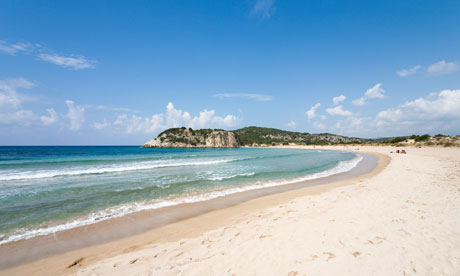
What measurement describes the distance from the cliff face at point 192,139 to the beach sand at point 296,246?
129 m

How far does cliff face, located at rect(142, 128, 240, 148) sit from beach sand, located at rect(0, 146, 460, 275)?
129238 mm

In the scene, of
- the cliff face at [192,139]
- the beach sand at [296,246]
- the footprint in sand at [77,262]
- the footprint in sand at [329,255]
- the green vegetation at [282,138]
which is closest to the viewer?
the beach sand at [296,246]

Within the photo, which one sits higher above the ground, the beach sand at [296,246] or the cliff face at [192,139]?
the cliff face at [192,139]

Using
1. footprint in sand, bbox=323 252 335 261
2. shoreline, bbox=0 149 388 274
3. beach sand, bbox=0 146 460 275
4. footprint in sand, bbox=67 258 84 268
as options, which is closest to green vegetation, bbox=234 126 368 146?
shoreline, bbox=0 149 388 274

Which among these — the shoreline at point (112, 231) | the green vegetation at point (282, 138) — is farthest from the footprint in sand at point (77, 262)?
the green vegetation at point (282, 138)

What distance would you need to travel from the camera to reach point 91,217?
311 inches

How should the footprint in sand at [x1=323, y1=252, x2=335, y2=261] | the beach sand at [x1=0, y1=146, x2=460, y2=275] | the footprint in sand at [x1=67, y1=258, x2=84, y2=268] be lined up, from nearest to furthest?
1. the beach sand at [x1=0, y1=146, x2=460, y2=275]
2. the footprint in sand at [x1=323, y1=252, x2=335, y2=261]
3. the footprint in sand at [x1=67, y1=258, x2=84, y2=268]

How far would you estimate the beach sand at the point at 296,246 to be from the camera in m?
3.64

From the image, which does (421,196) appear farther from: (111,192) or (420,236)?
(111,192)

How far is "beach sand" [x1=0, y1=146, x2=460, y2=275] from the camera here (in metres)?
3.64

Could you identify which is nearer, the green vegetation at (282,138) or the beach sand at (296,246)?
the beach sand at (296,246)

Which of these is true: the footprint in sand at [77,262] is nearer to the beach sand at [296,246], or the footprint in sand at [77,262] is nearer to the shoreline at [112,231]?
the beach sand at [296,246]

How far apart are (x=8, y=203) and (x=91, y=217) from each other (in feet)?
19.9

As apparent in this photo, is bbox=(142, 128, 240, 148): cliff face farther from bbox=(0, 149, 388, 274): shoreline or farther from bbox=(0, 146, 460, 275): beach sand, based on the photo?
bbox=(0, 146, 460, 275): beach sand
